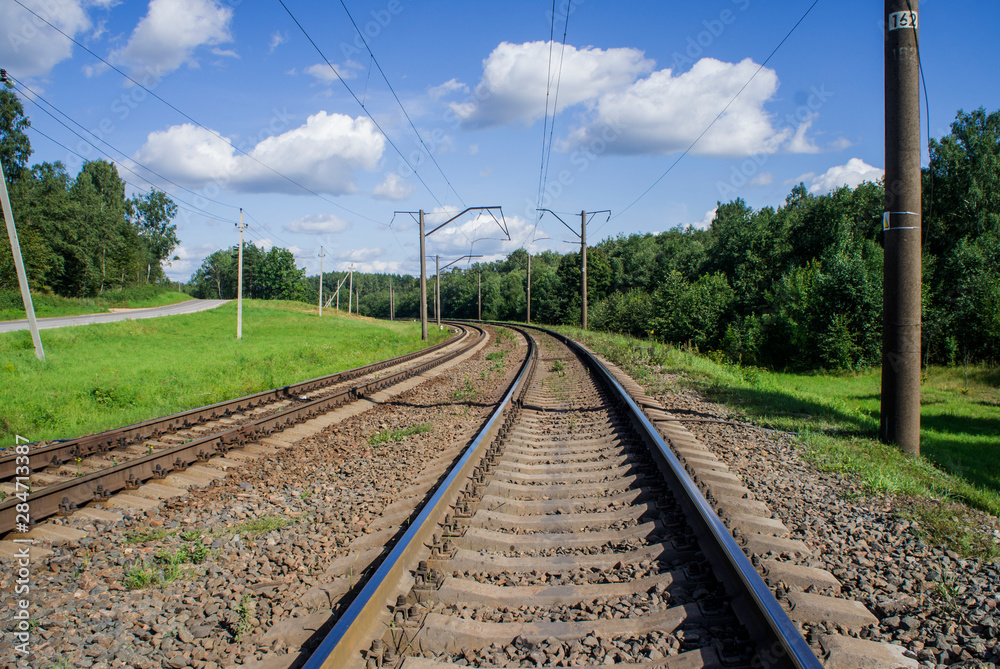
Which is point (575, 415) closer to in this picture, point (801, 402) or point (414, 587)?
point (801, 402)

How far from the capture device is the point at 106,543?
432cm

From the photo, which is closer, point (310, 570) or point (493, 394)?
point (310, 570)

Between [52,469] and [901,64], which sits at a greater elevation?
[901,64]

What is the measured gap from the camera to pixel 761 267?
151ft

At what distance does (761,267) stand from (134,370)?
146ft

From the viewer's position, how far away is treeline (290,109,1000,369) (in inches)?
972

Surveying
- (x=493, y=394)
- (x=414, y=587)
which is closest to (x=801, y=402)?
(x=493, y=394)

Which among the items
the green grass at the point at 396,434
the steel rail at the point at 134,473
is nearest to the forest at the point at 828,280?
the green grass at the point at 396,434

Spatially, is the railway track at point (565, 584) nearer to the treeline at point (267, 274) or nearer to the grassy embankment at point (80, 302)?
the grassy embankment at point (80, 302)

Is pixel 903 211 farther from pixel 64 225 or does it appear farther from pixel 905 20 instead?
pixel 64 225

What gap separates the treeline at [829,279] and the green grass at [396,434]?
8.45 m

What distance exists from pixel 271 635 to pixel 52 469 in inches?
199

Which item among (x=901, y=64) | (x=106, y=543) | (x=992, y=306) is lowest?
(x=106, y=543)

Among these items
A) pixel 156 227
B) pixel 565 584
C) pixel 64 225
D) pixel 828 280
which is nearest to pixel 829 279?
pixel 828 280
